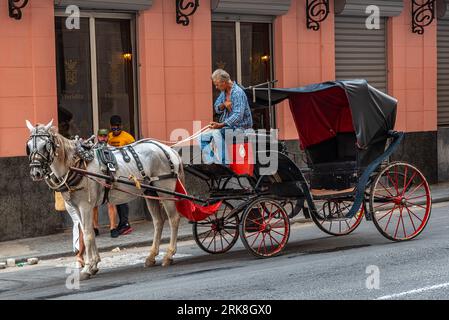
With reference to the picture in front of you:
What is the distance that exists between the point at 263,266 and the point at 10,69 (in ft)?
20.3

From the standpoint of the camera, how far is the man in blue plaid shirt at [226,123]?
1162 cm

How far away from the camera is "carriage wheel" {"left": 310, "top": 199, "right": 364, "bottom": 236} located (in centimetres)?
1245

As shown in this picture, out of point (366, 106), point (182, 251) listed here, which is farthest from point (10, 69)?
point (366, 106)

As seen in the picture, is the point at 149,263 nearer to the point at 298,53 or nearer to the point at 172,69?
the point at 172,69

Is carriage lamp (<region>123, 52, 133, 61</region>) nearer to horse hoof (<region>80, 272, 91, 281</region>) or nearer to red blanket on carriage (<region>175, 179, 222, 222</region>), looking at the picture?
red blanket on carriage (<region>175, 179, 222, 222</region>)

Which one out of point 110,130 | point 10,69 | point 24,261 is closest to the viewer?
point 24,261

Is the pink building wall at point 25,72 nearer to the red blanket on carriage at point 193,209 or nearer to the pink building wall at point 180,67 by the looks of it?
the pink building wall at point 180,67

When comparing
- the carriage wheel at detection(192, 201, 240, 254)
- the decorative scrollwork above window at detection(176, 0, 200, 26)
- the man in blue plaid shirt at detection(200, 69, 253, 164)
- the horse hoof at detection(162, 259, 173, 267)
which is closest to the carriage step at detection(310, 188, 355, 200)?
the carriage wheel at detection(192, 201, 240, 254)

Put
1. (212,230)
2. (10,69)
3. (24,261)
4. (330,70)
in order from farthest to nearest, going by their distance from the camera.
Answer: (330,70) < (10,69) < (24,261) < (212,230)

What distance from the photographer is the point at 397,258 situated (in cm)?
1108

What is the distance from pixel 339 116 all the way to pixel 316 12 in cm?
593

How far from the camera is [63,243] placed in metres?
14.4

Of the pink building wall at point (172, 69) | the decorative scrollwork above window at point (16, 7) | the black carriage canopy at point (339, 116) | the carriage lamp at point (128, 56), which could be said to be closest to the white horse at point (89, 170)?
the black carriage canopy at point (339, 116)

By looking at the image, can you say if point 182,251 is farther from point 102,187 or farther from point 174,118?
point 174,118
